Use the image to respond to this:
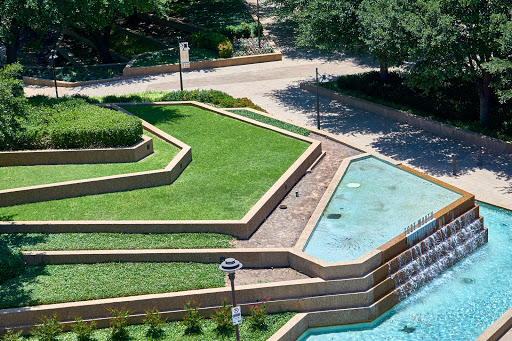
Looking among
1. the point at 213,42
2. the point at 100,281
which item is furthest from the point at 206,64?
the point at 100,281

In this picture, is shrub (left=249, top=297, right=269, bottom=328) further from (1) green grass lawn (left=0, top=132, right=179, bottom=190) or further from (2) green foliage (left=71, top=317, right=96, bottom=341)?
(1) green grass lawn (left=0, top=132, right=179, bottom=190)

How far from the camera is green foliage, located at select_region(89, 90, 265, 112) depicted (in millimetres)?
33769

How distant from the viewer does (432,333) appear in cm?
1848

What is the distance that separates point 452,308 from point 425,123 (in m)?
14.3

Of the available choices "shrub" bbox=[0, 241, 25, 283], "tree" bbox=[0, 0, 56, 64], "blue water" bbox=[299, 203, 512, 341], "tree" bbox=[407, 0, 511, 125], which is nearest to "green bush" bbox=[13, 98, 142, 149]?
"shrub" bbox=[0, 241, 25, 283]

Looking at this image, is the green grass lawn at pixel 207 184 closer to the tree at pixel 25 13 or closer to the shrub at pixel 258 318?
the shrub at pixel 258 318

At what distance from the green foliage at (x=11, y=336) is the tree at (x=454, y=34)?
63.1 feet

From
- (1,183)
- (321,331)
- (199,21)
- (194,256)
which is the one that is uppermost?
(199,21)

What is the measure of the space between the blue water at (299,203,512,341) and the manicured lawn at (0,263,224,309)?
3.71m

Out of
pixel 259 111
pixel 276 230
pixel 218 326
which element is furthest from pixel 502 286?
pixel 259 111

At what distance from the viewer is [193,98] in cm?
3456

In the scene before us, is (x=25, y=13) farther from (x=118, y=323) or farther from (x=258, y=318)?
(x=258, y=318)

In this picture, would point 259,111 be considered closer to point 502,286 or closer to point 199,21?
point 502,286

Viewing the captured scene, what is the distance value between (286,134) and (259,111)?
4.03 m
